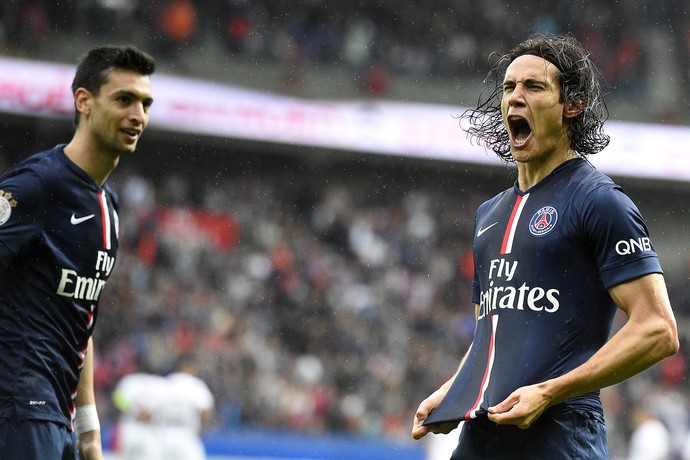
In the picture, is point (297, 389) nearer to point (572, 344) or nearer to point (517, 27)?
point (517, 27)

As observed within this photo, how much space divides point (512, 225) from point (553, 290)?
271mm

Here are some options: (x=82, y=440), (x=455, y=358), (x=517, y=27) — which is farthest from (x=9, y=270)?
(x=517, y=27)

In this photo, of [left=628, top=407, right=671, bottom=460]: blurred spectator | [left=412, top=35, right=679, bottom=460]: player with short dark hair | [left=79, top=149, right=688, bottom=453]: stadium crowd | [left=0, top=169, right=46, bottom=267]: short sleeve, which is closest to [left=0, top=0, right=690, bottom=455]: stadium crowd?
[left=79, top=149, right=688, bottom=453]: stadium crowd

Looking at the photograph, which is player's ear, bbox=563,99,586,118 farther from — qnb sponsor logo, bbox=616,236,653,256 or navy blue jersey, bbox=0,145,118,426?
navy blue jersey, bbox=0,145,118,426

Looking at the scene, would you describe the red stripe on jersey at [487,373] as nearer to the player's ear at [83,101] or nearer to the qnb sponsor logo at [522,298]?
the qnb sponsor logo at [522,298]

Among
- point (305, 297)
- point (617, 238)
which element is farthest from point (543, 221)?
point (305, 297)

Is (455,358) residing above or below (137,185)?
below

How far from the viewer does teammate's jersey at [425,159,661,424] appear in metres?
2.67

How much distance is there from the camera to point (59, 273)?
11.6ft

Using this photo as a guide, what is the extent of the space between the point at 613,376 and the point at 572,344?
17 cm

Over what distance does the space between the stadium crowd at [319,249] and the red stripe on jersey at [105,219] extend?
9.49 meters

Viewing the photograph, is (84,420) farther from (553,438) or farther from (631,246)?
(631,246)

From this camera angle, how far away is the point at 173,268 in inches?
616

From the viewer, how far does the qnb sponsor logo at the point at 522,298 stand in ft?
9.09
